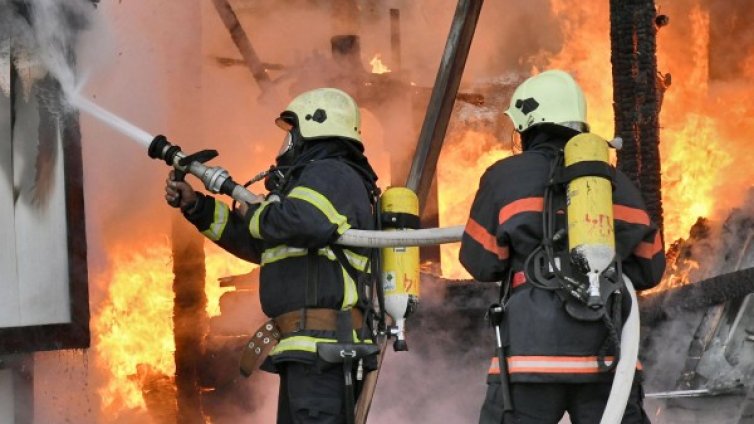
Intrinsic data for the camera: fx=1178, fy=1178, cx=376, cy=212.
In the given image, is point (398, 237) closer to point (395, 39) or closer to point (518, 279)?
point (518, 279)

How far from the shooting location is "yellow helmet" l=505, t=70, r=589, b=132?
4621 mm

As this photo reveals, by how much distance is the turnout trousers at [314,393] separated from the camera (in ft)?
16.0

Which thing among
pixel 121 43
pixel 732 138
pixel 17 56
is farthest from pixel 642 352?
pixel 17 56

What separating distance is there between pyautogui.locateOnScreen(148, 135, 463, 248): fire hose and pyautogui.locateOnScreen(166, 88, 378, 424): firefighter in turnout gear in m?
0.07

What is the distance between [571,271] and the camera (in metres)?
4.32

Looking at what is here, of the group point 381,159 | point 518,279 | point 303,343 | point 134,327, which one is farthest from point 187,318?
point 518,279

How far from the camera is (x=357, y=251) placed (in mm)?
5145

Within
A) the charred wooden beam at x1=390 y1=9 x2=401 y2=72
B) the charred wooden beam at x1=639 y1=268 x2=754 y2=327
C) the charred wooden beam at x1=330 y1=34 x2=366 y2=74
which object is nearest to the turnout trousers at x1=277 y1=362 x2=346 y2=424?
the charred wooden beam at x1=639 y1=268 x2=754 y2=327

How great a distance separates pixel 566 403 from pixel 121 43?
355 centimetres

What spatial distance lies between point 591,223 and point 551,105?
649mm

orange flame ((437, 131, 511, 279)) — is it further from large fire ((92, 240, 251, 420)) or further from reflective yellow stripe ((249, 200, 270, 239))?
reflective yellow stripe ((249, 200, 270, 239))

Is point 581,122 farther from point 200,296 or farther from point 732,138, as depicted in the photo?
point 732,138

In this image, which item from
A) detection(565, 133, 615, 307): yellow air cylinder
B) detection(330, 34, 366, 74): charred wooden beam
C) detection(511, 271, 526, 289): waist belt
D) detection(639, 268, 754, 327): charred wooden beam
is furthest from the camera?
detection(330, 34, 366, 74): charred wooden beam

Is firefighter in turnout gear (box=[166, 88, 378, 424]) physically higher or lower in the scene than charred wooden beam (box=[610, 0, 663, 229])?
lower
